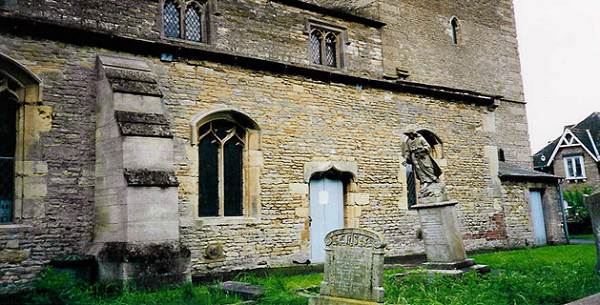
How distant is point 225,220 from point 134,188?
2707 mm

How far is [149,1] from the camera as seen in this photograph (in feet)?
35.2

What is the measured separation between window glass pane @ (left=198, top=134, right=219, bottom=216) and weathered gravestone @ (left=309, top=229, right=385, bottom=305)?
14.0 feet

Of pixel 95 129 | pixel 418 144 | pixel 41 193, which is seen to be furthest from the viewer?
pixel 418 144

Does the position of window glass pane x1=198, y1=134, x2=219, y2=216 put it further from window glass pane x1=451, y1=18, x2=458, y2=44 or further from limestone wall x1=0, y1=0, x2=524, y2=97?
window glass pane x1=451, y1=18, x2=458, y2=44

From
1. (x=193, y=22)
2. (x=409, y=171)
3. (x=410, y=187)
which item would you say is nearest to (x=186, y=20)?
(x=193, y=22)

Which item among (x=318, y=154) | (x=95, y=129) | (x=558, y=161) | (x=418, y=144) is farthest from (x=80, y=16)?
(x=558, y=161)

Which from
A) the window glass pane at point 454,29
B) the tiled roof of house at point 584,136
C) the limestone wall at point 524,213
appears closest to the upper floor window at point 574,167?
the tiled roof of house at point 584,136

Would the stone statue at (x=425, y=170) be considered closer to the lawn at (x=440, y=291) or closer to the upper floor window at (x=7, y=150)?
the lawn at (x=440, y=291)

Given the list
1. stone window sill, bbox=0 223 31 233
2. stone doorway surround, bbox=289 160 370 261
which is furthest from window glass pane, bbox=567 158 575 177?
stone window sill, bbox=0 223 31 233

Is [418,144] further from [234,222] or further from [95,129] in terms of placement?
[95,129]

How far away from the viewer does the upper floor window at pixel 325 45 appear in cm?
1352

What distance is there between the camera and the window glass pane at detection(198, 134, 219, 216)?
1059cm

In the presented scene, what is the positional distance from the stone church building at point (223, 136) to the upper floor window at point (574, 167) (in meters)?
19.7

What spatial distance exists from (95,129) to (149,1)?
10.5 ft
